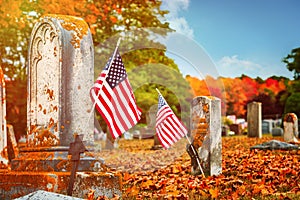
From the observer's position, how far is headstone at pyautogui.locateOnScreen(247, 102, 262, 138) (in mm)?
23441

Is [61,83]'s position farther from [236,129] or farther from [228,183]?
[236,129]

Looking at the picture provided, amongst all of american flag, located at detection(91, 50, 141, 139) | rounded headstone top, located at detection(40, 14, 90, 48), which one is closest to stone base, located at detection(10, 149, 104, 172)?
american flag, located at detection(91, 50, 141, 139)

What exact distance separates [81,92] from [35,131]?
921 mm

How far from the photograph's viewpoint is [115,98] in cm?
730

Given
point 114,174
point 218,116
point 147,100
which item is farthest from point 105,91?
point 147,100

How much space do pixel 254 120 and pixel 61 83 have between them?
17.9 metres

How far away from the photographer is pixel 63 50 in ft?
22.9

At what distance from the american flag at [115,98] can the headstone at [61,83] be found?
0.92ft

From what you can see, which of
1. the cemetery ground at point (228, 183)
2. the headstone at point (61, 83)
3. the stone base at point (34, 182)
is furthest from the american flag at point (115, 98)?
the stone base at point (34, 182)

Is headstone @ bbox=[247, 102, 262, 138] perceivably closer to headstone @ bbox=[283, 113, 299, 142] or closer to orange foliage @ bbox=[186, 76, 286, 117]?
headstone @ bbox=[283, 113, 299, 142]

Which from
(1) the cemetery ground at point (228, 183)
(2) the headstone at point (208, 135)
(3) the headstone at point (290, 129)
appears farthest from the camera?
(3) the headstone at point (290, 129)

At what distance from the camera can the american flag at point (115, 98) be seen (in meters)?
6.92

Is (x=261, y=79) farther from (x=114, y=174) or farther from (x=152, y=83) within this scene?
(x=114, y=174)

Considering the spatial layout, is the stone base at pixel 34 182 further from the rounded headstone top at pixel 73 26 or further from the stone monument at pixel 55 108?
the rounded headstone top at pixel 73 26
